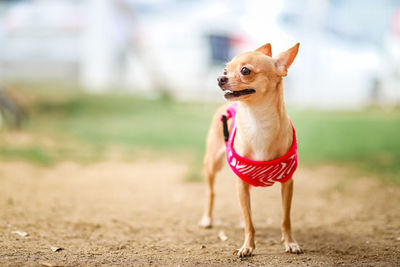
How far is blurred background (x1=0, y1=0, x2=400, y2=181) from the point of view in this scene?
962 cm

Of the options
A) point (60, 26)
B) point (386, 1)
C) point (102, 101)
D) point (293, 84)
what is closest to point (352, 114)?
point (293, 84)

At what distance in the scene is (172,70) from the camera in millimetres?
12180

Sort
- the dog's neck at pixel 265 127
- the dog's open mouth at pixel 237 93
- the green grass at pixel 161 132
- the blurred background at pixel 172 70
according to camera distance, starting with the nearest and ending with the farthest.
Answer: the dog's open mouth at pixel 237 93
the dog's neck at pixel 265 127
the green grass at pixel 161 132
the blurred background at pixel 172 70

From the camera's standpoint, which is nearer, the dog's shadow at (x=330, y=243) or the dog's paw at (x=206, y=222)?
the dog's shadow at (x=330, y=243)

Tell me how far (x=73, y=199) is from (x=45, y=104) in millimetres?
7527

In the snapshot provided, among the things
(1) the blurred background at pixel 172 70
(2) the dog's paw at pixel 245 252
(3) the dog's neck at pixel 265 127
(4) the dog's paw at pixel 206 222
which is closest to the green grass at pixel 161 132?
(1) the blurred background at pixel 172 70

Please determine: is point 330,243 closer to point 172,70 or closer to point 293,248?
point 293,248

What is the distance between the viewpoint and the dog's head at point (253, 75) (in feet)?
9.34

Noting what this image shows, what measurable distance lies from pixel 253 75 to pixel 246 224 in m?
1.16

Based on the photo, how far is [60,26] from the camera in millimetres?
12227

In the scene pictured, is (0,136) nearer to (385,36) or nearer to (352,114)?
(352,114)

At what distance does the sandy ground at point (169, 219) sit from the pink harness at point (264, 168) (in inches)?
23.0

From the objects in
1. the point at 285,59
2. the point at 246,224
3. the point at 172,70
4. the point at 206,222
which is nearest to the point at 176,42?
the point at 172,70

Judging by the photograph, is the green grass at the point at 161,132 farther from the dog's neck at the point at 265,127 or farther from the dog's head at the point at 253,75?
the dog's head at the point at 253,75
